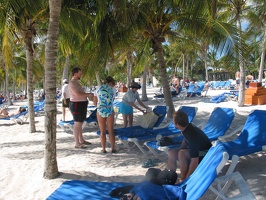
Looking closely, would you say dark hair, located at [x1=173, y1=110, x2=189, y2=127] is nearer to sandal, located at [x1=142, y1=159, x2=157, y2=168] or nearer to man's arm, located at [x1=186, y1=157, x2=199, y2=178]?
man's arm, located at [x1=186, y1=157, x2=199, y2=178]

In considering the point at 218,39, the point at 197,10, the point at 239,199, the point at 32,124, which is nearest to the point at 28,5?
the point at 32,124

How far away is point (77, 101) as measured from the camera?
19.2ft

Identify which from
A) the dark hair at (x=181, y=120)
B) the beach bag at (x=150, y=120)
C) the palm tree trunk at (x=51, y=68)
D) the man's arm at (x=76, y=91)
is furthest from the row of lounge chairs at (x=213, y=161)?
the man's arm at (x=76, y=91)

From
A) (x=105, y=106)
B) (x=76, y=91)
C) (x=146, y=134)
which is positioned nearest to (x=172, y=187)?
(x=105, y=106)

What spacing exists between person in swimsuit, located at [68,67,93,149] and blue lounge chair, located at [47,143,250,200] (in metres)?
→ 2.50

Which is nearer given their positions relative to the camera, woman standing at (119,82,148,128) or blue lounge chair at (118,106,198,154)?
blue lounge chair at (118,106,198,154)

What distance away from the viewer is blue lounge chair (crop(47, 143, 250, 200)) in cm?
231

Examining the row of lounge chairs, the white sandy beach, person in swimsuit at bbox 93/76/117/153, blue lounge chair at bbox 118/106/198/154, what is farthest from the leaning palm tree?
blue lounge chair at bbox 118/106/198/154

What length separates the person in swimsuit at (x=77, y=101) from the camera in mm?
5621

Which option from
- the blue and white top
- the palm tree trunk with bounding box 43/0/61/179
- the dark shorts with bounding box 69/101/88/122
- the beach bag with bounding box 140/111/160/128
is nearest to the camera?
the palm tree trunk with bounding box 43/0/61/179

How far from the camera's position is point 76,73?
5.58m

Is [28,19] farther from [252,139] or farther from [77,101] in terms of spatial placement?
[252,139]

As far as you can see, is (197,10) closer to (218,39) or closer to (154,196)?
(218,39)

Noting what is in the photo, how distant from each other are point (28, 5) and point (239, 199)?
253 inches
